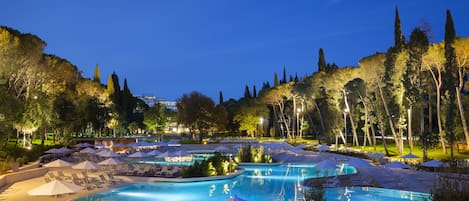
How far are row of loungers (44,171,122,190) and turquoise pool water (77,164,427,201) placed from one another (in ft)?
3.08

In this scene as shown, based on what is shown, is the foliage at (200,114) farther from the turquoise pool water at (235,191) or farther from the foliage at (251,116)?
the turquoise pool water at (235,191)

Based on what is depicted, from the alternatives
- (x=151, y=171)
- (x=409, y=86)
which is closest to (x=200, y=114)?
(x=409, y=86)

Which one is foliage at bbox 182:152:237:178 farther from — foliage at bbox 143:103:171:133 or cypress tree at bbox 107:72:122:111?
cypress tree at bbox 107:72:122:111

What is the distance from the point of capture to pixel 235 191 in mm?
16375

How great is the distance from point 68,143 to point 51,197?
24313mm

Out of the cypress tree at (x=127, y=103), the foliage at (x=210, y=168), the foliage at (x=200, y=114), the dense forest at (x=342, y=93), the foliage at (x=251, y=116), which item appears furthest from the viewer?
the cypress tree at (x=127, y=103)

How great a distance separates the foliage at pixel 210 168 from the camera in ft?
63.1

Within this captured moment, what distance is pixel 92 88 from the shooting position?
49.6 meters

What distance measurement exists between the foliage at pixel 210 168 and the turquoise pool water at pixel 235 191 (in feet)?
2.59

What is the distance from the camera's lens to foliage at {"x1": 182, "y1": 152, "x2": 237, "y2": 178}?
1922 centimetres

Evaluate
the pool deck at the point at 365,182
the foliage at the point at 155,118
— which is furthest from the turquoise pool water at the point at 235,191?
the foliage at the point at 155,118

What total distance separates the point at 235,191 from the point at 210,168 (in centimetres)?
347

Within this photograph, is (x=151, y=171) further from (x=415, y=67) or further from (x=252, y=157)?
(x=415, y=67)

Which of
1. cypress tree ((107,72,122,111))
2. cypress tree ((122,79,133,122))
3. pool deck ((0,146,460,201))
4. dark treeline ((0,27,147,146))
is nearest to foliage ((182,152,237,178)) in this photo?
pool deck ((0,146,460,201))
